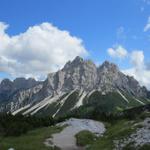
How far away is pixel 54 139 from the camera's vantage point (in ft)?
200

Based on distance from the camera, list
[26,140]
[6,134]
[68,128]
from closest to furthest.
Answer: [26,140] → [6,134] → [68,128]

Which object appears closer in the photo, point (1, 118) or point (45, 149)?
point (45, 149)

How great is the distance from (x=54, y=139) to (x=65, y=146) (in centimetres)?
691

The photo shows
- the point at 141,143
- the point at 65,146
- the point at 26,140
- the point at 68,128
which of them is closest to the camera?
the point at 141,143

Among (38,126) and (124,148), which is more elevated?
(38,126)

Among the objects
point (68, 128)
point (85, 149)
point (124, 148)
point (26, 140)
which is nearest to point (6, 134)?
point (26, 140)

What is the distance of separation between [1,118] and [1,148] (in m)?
36.7

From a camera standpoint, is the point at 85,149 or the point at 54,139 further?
the point at 54,139

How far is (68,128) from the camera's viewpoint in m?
80.6

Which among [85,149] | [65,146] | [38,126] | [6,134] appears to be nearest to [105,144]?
[85,149]

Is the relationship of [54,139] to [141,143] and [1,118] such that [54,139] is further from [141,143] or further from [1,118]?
[1,118]

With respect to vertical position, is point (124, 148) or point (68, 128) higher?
point (68, 128)

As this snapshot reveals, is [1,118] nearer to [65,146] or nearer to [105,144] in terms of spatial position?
[65,146]

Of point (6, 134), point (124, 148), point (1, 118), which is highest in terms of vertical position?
point (1, 118)
